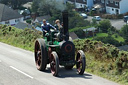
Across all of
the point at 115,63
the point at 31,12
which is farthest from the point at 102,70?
the point at 31,12

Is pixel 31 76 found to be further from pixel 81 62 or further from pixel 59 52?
pixel 81 62

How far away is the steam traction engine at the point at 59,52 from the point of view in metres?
13.5

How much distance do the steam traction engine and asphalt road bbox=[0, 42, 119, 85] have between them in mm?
345

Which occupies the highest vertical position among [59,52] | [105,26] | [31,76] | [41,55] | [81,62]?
[59,52]

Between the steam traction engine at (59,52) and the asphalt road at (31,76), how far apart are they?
345mm

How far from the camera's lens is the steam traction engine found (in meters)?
13.5

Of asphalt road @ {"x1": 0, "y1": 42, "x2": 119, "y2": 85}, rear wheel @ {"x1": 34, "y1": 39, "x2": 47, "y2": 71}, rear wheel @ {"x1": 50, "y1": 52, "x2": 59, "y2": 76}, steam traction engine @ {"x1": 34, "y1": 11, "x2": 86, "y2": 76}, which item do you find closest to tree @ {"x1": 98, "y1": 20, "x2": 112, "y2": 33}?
asphalt road @ {"x1": 0, "y1": 42, "x2": 119, "y2": 85}

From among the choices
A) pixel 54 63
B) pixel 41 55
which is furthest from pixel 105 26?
pixel 54 63

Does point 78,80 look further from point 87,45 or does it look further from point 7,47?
point 7,47

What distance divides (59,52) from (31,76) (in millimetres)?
1580

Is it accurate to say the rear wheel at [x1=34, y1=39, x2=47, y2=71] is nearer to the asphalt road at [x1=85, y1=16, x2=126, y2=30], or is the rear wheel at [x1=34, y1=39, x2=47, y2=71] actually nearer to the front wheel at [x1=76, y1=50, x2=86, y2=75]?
the front wheel at [x1=76, y1=50, x2=86, y2=75]

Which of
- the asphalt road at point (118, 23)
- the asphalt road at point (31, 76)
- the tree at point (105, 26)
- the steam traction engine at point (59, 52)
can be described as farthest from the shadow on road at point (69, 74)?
the asphalt road at point (118, 23)

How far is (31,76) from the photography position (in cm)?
1378

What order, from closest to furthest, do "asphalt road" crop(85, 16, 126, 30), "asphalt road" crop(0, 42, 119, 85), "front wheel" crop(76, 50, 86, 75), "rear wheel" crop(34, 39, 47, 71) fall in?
"asphalt road" crop(0, 42, 119, 85) < "front wheel" crop(76, 50, 86, 75) < "rear wheel" crop(34, 39, 47, 71) < "asphalt road" crop(85, 16, 126, 30)
